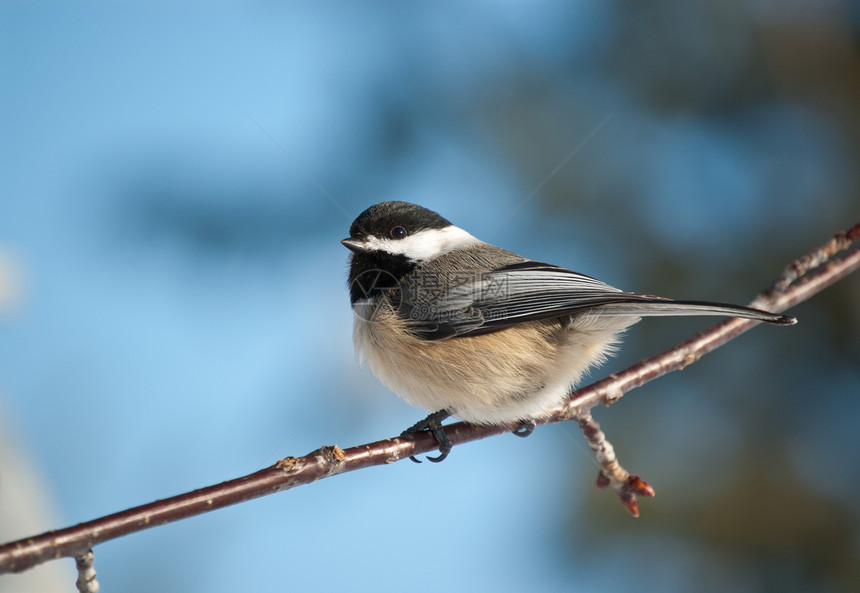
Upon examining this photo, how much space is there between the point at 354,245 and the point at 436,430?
0.57 meters

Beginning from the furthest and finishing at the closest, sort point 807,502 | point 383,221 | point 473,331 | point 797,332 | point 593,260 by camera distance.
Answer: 1. point 593,260
2. point 797,332
3. point 807,502
4. point 383,221
5. point 473,331

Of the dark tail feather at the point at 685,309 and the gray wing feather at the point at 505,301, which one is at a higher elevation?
the gray wing feather at the point at 505,301

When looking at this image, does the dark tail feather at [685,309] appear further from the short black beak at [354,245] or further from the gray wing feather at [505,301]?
the short black beak at [354,245]

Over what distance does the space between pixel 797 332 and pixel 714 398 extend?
17.7 inches

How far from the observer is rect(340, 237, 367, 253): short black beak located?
188 cm

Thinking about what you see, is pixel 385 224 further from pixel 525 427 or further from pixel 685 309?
pixel 685 309

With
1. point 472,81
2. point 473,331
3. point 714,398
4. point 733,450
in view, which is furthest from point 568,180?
point 473,331

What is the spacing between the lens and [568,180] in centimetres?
318

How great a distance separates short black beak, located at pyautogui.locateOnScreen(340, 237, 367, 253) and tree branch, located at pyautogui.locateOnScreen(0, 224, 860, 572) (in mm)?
561

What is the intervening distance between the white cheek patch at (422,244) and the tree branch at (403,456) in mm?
511

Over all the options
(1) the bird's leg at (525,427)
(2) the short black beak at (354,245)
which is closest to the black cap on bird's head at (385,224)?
(2) the short black beak at (354,245)

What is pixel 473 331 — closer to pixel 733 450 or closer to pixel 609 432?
pixel 609 432

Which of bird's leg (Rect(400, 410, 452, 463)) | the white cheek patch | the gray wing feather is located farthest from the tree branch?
the white cheek patch

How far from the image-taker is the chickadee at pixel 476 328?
1.72 meters
